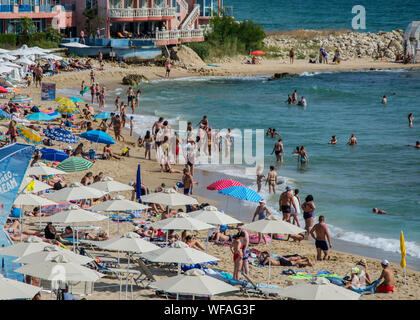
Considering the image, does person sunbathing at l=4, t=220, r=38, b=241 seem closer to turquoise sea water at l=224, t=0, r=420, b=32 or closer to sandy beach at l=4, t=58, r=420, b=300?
sandy beach at l=4, t=58, r=420, b=300

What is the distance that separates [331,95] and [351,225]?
28.6 metres

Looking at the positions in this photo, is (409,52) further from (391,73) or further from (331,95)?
(331,95)

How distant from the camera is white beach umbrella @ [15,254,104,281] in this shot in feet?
31.8

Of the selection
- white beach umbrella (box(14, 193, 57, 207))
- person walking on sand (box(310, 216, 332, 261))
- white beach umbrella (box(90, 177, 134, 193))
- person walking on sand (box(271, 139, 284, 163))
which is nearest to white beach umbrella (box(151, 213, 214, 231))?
white beach umbrella (box(14, 193, 57, 207))

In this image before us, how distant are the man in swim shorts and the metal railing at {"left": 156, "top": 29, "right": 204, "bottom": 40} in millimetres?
38615

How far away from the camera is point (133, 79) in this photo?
43.9 m

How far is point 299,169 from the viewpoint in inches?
988

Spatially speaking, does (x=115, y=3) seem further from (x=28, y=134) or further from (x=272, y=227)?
(x=272, y=227)

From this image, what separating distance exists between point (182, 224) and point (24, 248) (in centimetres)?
339

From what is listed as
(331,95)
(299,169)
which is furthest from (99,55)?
(299,169)

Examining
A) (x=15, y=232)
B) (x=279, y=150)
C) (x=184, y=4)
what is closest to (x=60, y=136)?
(x=279, y=150)

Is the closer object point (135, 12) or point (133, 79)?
point (133, 79)

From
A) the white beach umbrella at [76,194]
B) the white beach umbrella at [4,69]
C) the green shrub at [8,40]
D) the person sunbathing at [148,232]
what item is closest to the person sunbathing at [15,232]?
the white beach umbrella at [76,194]

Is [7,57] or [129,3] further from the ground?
[129,3]
